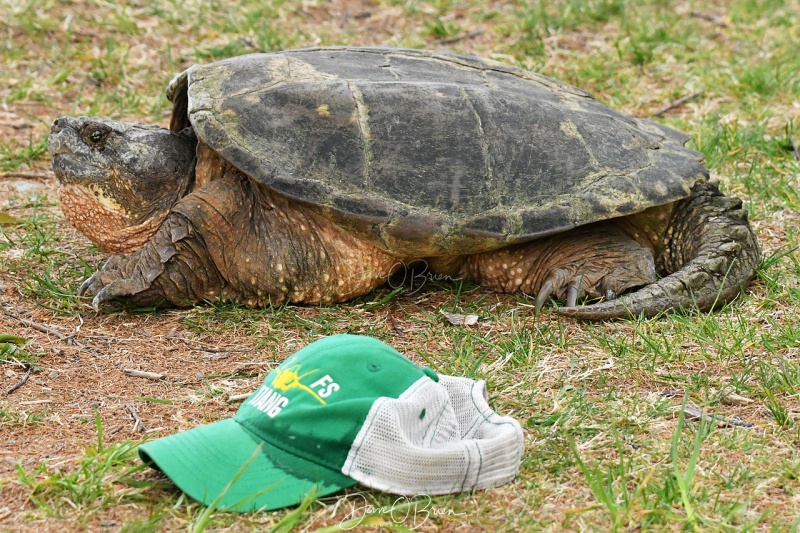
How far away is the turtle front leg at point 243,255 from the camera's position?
3.81m

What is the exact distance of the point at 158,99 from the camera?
611 cm

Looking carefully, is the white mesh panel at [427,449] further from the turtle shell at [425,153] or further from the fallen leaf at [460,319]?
the turtle shell at [425,153]

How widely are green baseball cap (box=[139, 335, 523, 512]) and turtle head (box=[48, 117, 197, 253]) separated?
5.61ft

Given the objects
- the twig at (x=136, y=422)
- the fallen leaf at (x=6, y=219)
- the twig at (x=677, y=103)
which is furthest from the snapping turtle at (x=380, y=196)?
the twig at (x=677, y=103)

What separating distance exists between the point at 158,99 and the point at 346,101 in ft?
8.60

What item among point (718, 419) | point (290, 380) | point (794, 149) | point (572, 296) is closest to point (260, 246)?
point (572, 296)

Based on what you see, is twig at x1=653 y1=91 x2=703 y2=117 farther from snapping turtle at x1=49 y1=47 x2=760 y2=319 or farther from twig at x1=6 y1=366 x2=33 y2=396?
twig at x1=6 y1=366 x2=33 y2=396

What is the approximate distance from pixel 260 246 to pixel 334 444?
5.41ft

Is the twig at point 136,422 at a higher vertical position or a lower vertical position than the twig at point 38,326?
higher

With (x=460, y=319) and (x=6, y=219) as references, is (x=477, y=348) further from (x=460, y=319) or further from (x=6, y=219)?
(x=6, y=219)

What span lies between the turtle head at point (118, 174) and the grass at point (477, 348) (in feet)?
1.09

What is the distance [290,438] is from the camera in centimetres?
238

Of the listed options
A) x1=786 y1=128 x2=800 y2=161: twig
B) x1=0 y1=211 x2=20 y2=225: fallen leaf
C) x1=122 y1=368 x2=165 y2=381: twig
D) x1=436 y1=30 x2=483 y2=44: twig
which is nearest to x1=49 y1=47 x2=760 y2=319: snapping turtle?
x1=122 y1=368 x2=165 y2=381: twig

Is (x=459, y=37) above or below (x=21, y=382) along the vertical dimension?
above
